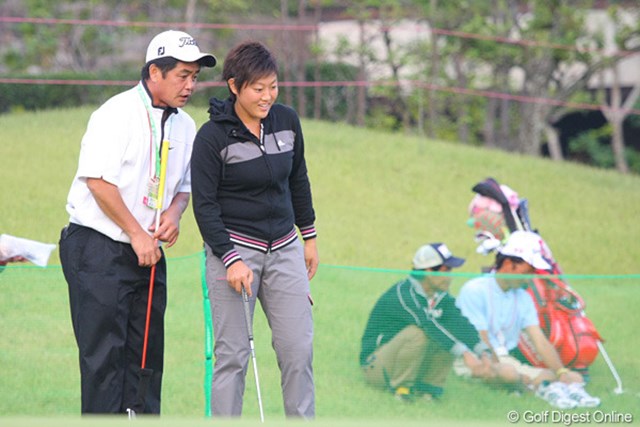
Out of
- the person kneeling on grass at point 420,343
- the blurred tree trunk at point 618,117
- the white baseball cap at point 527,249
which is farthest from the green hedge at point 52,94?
the blurred tree trunk at point 618,117

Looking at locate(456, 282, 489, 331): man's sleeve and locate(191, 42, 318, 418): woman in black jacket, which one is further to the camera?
locate(456, 282, 489, 331): man's sleeve

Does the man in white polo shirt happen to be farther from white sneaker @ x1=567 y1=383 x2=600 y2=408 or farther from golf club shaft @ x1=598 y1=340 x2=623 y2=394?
golf club shaft @ x1=598 y1=340 x2=623 y2=394

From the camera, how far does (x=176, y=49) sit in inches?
162

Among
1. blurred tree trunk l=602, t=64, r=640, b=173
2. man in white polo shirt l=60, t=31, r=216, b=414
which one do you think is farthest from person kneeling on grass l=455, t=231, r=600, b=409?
blurred tree trunk l=602, t=64, r=640, b=173

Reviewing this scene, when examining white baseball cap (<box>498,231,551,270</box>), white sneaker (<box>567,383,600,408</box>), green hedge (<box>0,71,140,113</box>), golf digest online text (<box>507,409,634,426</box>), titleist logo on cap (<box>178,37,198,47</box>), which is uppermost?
titleist logo on cap (<box>178,37,198,47</box>)

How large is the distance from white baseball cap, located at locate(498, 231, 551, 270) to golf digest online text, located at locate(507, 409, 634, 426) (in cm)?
106

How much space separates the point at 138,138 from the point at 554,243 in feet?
19.9

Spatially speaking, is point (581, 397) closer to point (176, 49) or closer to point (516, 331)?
point (516, 331)

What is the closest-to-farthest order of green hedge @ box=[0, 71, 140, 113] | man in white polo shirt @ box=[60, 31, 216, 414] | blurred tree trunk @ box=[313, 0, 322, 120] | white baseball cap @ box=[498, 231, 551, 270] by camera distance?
man in white polo shirt @ box=[60, 31, 216, 414] < white baseball cap @ box=[498, 231, 551, 270] < green hedge @ box=[0, 71, 140, 113] < blurred tree trunk @ box=[313, 0, 322, 120]

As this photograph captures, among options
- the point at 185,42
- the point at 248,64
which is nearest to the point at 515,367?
the point at 248,64

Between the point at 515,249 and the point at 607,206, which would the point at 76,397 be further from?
the point at 607,206

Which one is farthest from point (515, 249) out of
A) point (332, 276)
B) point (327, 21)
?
point (327, 21)

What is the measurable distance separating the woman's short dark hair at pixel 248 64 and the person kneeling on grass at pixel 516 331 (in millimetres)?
1762

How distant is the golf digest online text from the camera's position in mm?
5074
